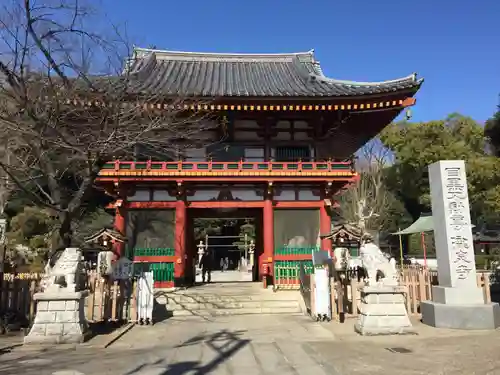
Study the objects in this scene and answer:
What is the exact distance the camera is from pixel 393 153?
3862 cm

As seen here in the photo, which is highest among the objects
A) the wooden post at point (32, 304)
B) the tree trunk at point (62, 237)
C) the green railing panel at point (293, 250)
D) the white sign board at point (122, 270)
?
the tree trunk at point (62, 237)

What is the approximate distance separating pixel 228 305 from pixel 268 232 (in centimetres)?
441

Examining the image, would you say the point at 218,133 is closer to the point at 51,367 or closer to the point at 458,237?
the point at 458,237

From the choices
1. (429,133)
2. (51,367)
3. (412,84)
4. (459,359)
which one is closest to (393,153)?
(429,133)

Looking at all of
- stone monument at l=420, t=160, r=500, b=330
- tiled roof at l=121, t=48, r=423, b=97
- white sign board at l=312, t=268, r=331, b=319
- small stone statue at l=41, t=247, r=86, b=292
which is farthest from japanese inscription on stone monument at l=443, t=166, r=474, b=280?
small stone statue at l=41, t=247, r=86, b=292

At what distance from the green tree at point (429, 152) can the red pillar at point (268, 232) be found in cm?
2136

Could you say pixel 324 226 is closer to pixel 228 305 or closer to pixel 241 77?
pixel 228 305

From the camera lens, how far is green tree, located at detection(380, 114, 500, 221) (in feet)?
105

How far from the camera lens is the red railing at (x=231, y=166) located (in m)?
16.2

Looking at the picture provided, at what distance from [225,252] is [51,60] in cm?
3562

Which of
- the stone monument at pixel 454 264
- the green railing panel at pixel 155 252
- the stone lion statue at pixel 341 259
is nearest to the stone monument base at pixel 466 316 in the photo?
the stone monument at pixel 454 264

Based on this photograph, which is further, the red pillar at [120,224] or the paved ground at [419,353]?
the red pillar at [120,224]

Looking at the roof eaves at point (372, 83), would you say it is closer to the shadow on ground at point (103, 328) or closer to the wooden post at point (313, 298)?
the wooden post at point (313, 298)

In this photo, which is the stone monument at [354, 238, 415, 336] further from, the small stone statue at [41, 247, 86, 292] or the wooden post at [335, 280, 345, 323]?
the small stone statue at [41, 247, 86, 292]
